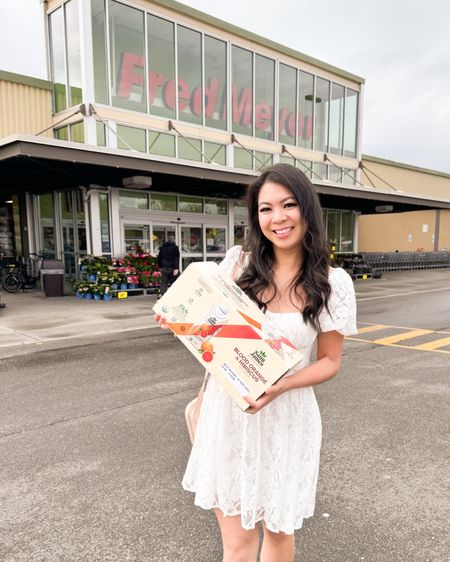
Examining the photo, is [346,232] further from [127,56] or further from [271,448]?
[271,448]

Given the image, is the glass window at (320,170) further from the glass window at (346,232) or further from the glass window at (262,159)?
the glass window at (346,232)

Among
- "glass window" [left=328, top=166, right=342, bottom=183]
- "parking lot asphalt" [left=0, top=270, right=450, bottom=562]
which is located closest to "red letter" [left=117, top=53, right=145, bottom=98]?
"parking lot asphalt" [left=0, top=270, right=450, bottom=562]

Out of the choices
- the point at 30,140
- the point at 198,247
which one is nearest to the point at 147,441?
the point at 30,140

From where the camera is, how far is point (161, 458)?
10.9 ft

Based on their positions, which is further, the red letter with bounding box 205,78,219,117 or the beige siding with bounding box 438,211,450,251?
the beige siding with bounding box 438,211,450,251

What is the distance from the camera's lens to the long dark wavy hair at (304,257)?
1.66 meters

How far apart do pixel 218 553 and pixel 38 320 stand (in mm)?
8019

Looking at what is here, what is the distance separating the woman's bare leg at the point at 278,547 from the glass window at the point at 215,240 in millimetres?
15401

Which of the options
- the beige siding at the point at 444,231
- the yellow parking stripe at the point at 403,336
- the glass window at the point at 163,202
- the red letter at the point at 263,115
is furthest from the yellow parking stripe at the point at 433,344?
the beige siding at the point at 444,231

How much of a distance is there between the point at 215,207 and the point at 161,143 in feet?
11.1

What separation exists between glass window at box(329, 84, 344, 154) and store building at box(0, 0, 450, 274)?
7.49ft

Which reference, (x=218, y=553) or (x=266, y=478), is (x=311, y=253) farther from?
(x=218, y=553)

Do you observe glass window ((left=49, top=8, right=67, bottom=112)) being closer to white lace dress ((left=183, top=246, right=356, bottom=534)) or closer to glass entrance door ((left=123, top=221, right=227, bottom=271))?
glass entrance door ((left=123, top=221, right=227, bottom=271))

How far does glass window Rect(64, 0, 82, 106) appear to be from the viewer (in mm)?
13375
